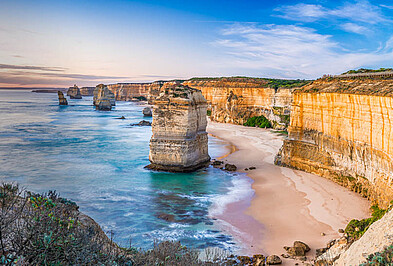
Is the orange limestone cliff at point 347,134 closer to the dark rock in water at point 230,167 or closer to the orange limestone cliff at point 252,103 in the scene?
the dark rock in water at point 230,167

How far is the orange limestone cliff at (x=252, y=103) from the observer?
46.1 metres

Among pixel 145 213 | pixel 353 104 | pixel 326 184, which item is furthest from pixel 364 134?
pixel 145 213

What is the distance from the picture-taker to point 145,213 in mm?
14773

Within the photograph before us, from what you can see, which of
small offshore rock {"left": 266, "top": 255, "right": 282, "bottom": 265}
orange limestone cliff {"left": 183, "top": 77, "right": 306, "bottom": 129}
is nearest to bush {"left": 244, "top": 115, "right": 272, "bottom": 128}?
orange limestone cliff {"left": 183, "top": 77, "right": 306, "bottom": 129}

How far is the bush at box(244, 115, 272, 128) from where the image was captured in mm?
48469

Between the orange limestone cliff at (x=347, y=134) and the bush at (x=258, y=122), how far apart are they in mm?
26047

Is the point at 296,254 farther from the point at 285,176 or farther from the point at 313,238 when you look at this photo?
the point at 285,176

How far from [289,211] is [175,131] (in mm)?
9964

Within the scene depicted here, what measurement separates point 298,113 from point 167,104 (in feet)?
31.9

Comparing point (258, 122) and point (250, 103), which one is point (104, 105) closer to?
point (250, 103)

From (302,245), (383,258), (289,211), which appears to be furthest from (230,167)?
(383,258)

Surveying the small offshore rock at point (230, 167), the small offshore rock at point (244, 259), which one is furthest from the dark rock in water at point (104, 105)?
the small offshore rock at point (244, 259)

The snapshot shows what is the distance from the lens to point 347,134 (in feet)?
54.6

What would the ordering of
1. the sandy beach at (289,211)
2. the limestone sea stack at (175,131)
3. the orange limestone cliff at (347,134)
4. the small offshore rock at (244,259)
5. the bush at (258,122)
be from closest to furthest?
the small offshore rock at (244,259), the sandy beach at (289,211), the orange limestone cliff at (347,134), the limestone sea stack at (175,131), the bush at (258,122)
